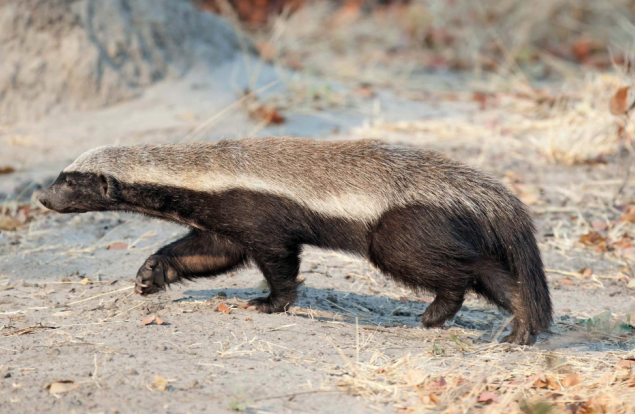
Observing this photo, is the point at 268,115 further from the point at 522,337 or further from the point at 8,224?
the point at 522,337

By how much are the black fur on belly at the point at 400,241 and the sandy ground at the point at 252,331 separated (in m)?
0.25

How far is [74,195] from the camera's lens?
210 inches

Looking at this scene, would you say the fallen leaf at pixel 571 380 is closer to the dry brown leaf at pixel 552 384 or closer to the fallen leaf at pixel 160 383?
the dry brown leaf at pixel 552 384

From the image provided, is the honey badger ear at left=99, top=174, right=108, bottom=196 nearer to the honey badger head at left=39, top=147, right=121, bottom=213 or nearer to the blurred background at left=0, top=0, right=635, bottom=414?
the honey badger head at left=39, top=147, right=121, bottom=213

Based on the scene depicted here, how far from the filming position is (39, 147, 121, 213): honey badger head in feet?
17.1

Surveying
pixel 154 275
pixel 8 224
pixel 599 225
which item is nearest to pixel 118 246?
pixel 8 224

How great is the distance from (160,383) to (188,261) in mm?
1605

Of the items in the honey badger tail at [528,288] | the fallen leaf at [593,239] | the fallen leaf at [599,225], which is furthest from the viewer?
the fallen leaf at [599,225]

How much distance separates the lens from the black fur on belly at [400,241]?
477cm

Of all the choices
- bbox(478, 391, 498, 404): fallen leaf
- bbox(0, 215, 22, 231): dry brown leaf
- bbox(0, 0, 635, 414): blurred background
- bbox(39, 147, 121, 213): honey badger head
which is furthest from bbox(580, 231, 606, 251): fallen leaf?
bbox(0, 215, 22, 231): dry brown leaf

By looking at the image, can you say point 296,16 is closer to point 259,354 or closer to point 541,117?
point 541,117

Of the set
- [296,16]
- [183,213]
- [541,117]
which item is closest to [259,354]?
[183,213]

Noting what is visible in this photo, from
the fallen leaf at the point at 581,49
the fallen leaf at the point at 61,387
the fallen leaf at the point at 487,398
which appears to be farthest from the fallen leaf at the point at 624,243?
the fallen leaf at the point at 581,49

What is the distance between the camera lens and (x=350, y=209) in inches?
192
